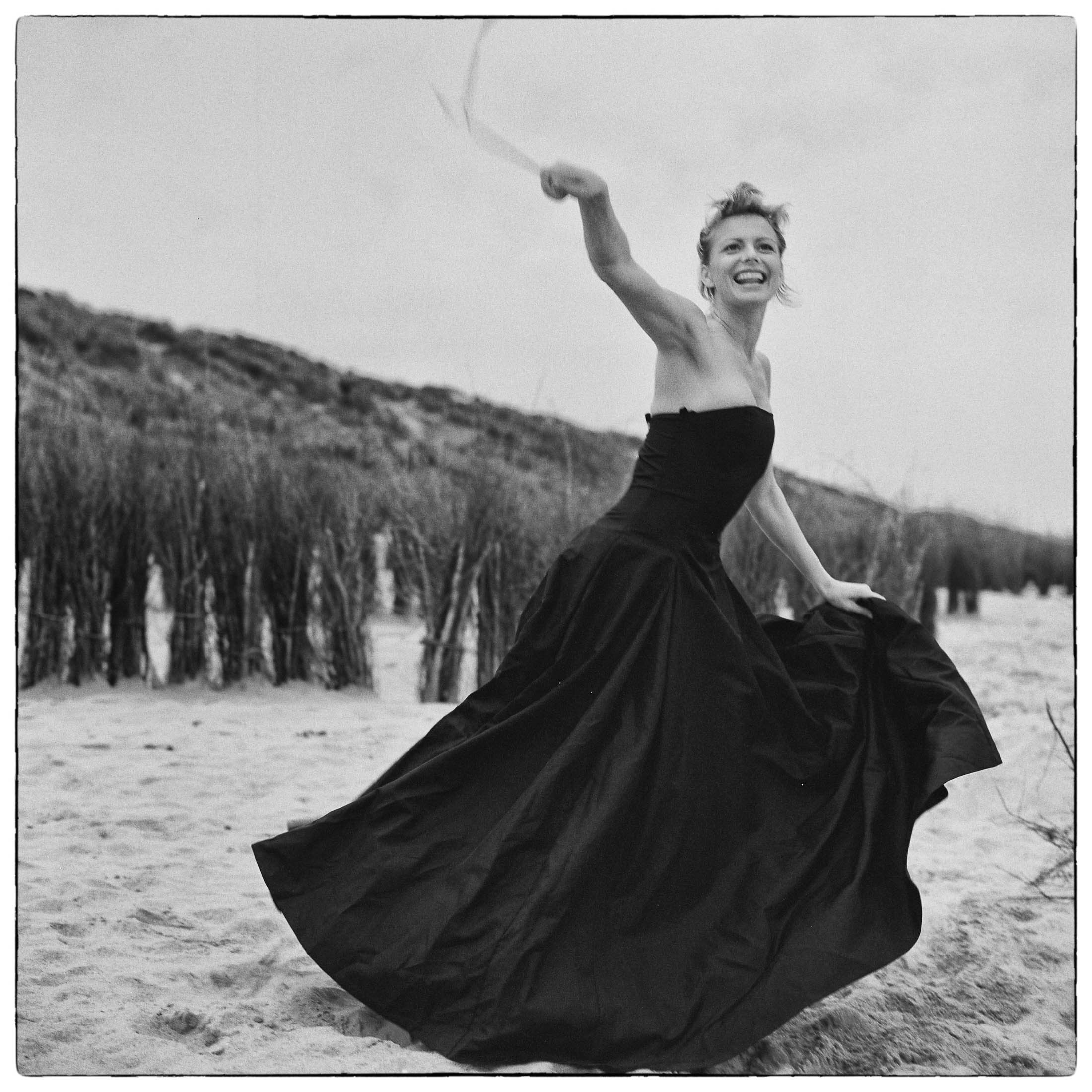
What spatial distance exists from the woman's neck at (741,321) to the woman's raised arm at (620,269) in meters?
0.11

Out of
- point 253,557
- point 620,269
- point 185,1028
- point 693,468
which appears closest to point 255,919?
point 185,1028

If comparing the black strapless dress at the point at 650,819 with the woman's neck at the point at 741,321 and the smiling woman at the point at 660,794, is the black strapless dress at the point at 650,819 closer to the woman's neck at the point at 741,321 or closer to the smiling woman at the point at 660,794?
the smiling woman at the point at 660,794

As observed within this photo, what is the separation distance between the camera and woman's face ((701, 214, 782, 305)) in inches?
82.6

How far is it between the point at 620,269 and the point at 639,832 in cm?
99

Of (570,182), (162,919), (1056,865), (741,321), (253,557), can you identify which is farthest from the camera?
(253,557)

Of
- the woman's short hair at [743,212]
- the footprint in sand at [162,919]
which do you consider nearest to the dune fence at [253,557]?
the footprint in sand at [162,919]

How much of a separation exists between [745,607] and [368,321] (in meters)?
10.1

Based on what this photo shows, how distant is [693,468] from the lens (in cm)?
204

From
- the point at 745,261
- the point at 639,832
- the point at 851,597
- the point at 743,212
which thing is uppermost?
the point at 743,212

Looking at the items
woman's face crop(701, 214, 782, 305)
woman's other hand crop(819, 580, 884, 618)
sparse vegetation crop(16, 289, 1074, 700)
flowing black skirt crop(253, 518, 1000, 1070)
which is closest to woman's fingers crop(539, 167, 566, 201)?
woman's face crop(701, 214, 782, 305)

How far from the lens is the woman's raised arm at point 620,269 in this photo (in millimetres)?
1784

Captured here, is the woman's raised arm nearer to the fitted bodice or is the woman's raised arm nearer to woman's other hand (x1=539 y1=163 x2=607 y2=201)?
→ woman's other hand (x1=539 y1=163 x2=607 y2=201)

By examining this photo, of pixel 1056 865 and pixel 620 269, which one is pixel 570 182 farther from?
pixel 1056 865
